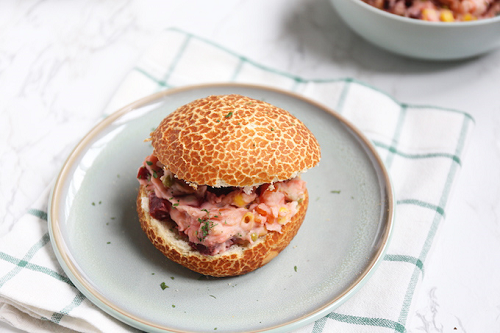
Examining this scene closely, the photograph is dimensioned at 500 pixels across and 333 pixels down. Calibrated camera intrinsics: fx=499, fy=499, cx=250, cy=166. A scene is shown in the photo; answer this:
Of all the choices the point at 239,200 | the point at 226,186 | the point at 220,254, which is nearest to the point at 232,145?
the point at 226,186

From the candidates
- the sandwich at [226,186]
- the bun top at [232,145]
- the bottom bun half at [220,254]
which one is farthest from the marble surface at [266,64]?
the bun top at [232,145]

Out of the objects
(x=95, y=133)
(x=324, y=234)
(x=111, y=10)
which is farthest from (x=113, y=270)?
(x=111, y=10)

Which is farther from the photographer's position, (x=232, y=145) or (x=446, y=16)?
(x=446, y=16)

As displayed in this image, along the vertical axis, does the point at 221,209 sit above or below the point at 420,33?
below

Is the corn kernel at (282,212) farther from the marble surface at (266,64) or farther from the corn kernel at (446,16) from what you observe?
the corn kernel at (446,16)

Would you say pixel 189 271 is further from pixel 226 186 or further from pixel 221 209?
pixel 226 186

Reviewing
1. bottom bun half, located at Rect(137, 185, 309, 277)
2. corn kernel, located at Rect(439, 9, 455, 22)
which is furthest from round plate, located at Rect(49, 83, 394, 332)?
corn kernel, located at Rect(439, 9, 455, 22)

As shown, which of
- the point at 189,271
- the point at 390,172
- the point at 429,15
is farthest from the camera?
the point at 429,15
